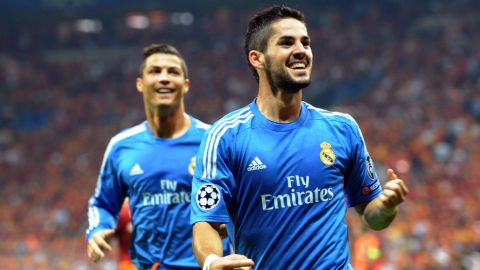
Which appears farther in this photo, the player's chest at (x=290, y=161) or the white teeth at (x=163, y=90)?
the white teeth at (x=163, y=90)

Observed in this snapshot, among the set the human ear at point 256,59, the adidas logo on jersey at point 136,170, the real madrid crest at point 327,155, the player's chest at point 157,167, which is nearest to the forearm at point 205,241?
Result: the real madrid crest at point 327,155

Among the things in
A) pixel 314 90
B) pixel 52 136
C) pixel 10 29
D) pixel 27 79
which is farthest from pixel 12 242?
pixel 10 29

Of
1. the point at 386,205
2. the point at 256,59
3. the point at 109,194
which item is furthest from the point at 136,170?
the point at 386,205

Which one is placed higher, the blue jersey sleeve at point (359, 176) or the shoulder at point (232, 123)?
the shoulder at point (232, 123)

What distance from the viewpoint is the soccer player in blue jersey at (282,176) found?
3.82 meters

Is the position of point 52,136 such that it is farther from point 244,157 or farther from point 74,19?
point 244,157

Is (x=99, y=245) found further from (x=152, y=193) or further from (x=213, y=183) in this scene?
(x=213, y=183)

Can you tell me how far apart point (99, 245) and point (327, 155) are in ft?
6.96

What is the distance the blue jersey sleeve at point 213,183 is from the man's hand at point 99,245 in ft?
5.41

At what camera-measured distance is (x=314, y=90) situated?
24.3m

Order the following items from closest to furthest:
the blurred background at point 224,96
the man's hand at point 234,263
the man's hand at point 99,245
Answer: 1. the man's hand at point 234,263
2. the man's hand at point 99,245
3. the blurred background at point 224,96

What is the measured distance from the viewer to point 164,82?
19.6 feet

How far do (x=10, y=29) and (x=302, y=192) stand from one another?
28369mm

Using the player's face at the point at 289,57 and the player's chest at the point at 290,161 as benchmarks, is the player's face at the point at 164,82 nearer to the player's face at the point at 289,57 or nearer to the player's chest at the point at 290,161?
the player's face at the point at 289,57
